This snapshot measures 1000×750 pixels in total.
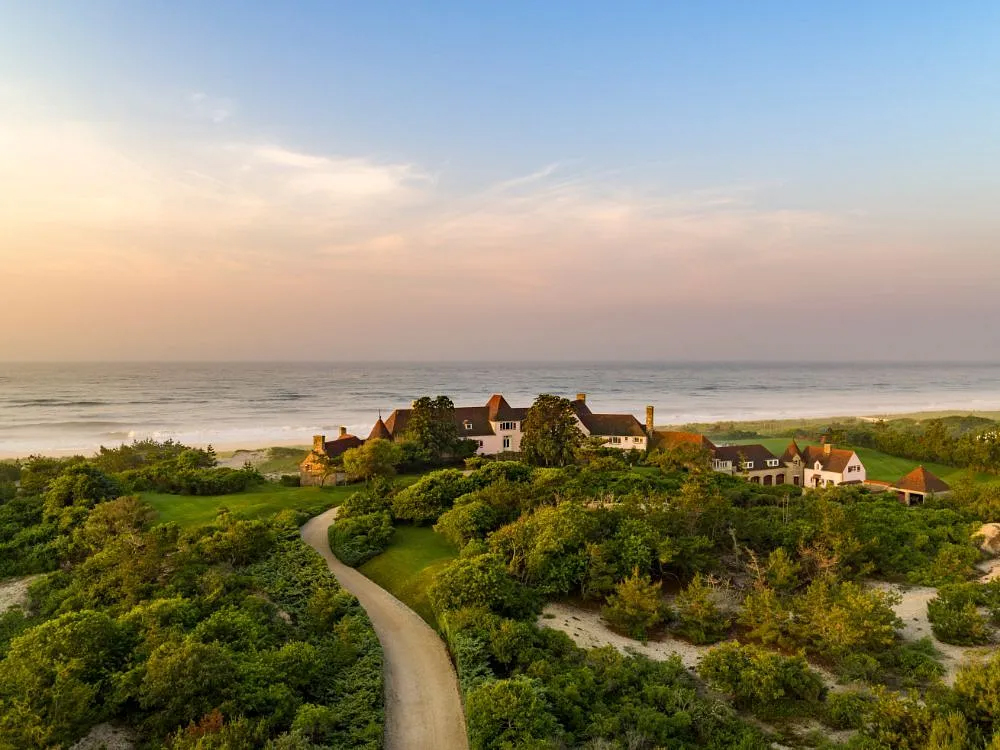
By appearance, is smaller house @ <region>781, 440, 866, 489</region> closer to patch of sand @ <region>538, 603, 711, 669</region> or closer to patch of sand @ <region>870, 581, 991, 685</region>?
patch of sand @ <region>870, 581, 991, 685</region>

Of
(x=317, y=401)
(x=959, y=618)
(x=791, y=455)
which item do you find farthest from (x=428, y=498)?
(x=317, y=401)

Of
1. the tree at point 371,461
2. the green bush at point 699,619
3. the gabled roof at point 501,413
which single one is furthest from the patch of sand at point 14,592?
the gabled roof at point 501,413

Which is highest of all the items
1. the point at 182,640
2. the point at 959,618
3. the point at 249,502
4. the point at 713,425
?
the point at 182,640

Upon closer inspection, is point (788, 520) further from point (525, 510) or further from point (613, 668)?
point (613, 668)

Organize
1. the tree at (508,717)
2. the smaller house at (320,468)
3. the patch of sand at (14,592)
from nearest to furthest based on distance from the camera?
the tree at (508,717), the patch of sand at (14,592), the smaller house at (320,468)

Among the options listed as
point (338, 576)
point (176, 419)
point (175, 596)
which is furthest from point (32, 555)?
point (176, 419)

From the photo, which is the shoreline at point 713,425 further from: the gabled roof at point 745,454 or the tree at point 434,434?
the gabled roof at point 745,454

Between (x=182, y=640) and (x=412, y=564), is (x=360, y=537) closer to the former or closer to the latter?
(x=412, y=564)
